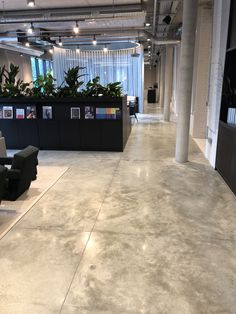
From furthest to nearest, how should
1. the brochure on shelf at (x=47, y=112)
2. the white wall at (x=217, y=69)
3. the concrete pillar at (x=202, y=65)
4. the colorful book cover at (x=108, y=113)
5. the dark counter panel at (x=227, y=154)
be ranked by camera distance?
the concrete pillar at (x=202, y=65) → the brochure on shelf at (x=47, y=112) → the colorful book cover at (x=108, y=113) → the white wall at (x=217, y=69) → the dark counter panel at (x=227, y=154)

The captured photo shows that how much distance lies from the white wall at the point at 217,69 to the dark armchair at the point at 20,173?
3307mm

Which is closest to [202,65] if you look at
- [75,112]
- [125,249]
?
[75,112]

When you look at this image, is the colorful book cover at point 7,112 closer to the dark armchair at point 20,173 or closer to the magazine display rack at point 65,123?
the magazine display rack at point 65,123

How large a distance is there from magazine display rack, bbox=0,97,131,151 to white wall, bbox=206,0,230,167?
1984mm

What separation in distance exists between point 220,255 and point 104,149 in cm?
425

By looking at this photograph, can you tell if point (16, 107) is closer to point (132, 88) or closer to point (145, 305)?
point (145, 305)

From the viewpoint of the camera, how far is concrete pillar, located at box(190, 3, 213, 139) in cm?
668

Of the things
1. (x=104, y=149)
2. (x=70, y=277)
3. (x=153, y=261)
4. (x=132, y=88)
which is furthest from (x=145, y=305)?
(x=132, y=88)

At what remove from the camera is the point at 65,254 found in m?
2.53

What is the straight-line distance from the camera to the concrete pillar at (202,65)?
21.9 feet

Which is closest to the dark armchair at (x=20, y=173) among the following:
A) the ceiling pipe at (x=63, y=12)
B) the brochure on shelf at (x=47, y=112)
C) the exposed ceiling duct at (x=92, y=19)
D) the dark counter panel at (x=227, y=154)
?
the brochure on shelf at (x=47, y=112)

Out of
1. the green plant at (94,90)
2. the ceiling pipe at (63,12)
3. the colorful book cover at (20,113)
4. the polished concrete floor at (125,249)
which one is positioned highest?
the ceiling pipe at (63,12)

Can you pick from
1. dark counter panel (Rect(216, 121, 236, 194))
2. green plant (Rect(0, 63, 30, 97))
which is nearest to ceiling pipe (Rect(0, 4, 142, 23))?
green plant (Rect(0, 63, 30, 97))

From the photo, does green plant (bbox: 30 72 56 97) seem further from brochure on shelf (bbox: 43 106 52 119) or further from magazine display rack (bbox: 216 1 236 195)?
magazine display rack (bbox: 216 1 236 195)
